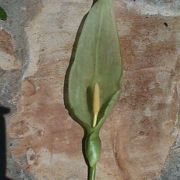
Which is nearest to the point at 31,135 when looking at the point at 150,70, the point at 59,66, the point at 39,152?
the point at 39,152

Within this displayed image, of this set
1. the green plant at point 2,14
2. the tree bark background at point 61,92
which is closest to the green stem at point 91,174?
the tree bark background at point 61,92

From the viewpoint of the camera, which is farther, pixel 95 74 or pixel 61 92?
pixel 61 92

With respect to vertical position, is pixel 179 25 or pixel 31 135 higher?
pixel 179 25

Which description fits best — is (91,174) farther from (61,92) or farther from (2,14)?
(2,14)

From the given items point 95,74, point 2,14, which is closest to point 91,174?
Answer: point 95,74

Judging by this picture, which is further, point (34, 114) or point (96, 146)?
point (34, 114)

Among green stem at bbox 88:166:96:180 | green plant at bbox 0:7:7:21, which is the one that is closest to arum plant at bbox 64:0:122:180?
green stem at bbox 88:166:96:180

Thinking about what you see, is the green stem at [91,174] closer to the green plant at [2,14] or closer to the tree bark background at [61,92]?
the tree bark background at [61,92]

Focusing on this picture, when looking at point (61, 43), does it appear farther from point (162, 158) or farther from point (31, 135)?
point (162, 158)
